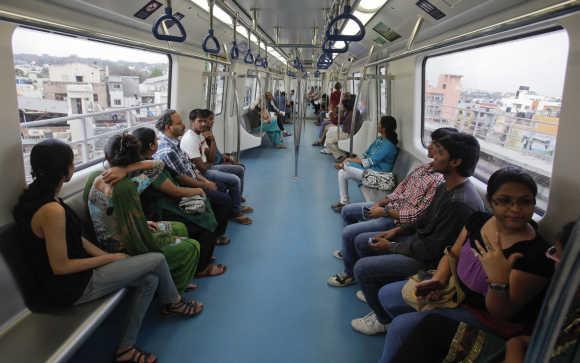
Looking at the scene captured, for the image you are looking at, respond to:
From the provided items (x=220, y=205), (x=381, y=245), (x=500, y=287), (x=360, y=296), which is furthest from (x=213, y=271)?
(x=500, y=287)

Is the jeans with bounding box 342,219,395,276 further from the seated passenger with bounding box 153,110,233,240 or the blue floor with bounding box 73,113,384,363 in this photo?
the seated passenger with bounding box 153,110,233,240

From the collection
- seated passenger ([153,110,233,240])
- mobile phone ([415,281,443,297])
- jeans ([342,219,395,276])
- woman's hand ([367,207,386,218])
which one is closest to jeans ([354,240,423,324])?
Answer: mobile phone ([415,281,443,297])

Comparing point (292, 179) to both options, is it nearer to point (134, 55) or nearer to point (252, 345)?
point (134, 55)

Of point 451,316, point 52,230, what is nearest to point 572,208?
point 451,316

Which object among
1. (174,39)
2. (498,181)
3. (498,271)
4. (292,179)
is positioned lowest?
(292,179)

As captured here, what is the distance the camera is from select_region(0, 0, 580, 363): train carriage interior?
162cm

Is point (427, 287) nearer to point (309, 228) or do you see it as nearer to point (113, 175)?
point (113, 175)

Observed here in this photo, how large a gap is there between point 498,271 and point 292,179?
201 inches

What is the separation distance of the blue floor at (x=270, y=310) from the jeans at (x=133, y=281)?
0.91 ft

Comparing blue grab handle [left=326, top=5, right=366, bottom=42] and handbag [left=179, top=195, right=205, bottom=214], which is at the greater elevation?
blue grab handle [left=326, top=5, right=366, bottom=42]

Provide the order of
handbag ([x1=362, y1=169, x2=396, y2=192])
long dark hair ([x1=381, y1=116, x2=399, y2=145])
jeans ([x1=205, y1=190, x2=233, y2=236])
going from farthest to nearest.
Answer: long dark hair ([x1=381, y1=116, x2=399, y2=145]) < handbag ([x1=362, y1=169, x2=396, y2=192]) < jeans ([x1=205, y1=190, x2=233, y2=236])

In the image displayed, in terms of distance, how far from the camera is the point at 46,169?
1.87 m

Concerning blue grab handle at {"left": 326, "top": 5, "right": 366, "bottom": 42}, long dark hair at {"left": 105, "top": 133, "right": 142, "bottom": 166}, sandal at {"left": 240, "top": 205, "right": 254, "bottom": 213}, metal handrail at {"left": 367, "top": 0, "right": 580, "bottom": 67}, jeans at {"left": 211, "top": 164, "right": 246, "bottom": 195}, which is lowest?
sandal at {"left": 240, "top": 205, "right": 254, "bottom": 213}

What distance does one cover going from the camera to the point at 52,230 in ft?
5.87
